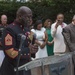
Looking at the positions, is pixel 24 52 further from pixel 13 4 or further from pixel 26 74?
pixel 13 4

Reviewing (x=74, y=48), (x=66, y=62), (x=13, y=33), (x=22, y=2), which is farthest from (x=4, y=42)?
(x=22, y=2)

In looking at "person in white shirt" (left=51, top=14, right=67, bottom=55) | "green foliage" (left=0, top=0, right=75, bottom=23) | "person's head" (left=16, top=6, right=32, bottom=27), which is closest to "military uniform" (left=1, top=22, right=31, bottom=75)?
"person's head" (left=16, top=6, right=32, bottom=27)

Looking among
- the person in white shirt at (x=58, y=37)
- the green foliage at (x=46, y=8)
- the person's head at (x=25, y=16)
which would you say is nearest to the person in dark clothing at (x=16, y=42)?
the person's head at (x=25, y=16)

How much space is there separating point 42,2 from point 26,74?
13044 millimetres

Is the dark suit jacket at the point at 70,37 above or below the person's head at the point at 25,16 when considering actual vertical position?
below

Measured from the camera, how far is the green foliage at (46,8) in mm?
15914

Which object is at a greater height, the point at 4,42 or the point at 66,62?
the point at 4,42

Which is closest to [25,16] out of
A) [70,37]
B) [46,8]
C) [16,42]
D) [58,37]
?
[16,42]

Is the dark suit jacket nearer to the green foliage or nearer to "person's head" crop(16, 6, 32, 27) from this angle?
"person's head" crop(16, 6, 32, 27)

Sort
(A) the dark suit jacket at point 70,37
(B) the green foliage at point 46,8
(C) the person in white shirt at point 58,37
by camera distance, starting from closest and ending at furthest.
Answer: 1. (A) the dark suit jacket at point 70,37
2. (C) the person in white shirt at point 58,37
3. (B) the green foliage at point 46,8

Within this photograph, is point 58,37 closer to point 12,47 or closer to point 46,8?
point 12,47

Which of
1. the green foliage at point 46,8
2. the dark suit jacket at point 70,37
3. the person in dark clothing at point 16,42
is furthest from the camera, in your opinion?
the green foliage at point 46,8

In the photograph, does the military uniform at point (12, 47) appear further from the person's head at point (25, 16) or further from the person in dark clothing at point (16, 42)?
the person's head at point (25, 16)

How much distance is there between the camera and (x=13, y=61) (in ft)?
17.7
